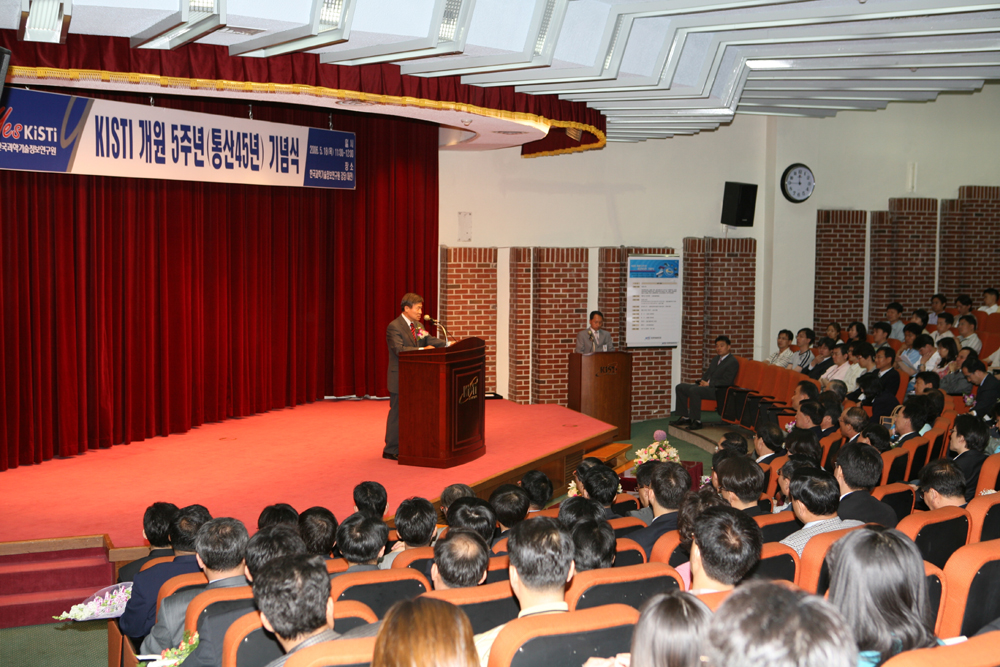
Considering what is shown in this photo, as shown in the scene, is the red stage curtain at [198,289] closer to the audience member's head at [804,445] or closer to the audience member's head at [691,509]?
the audience member's head at [804,445]

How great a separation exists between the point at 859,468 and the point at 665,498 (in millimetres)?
916

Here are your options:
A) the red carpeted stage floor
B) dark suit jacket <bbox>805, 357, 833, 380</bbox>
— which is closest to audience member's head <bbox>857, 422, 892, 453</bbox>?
the red carpeted stage floor

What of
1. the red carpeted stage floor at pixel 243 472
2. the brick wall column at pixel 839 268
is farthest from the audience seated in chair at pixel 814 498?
the brick wall column at pixel 839 268

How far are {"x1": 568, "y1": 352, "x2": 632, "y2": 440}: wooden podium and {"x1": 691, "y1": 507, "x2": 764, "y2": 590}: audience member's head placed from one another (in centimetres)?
676

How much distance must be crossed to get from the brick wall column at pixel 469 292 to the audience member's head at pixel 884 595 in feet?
26.5

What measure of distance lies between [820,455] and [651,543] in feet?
6.48

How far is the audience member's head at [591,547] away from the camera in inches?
120

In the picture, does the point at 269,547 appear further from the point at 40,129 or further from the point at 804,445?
the point at 40,129

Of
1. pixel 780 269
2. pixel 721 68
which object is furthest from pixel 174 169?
pixel 780 269

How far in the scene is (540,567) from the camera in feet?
7.81

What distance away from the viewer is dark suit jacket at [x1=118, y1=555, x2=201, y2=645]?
3426mm

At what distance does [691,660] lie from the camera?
1.61 m

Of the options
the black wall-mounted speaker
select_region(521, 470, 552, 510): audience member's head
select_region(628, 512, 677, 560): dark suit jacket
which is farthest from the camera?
the black wall-mounted speaker

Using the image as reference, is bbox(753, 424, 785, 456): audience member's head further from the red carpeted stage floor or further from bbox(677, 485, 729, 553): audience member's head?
bbox(677, 485, 729, 553): audience member's head
